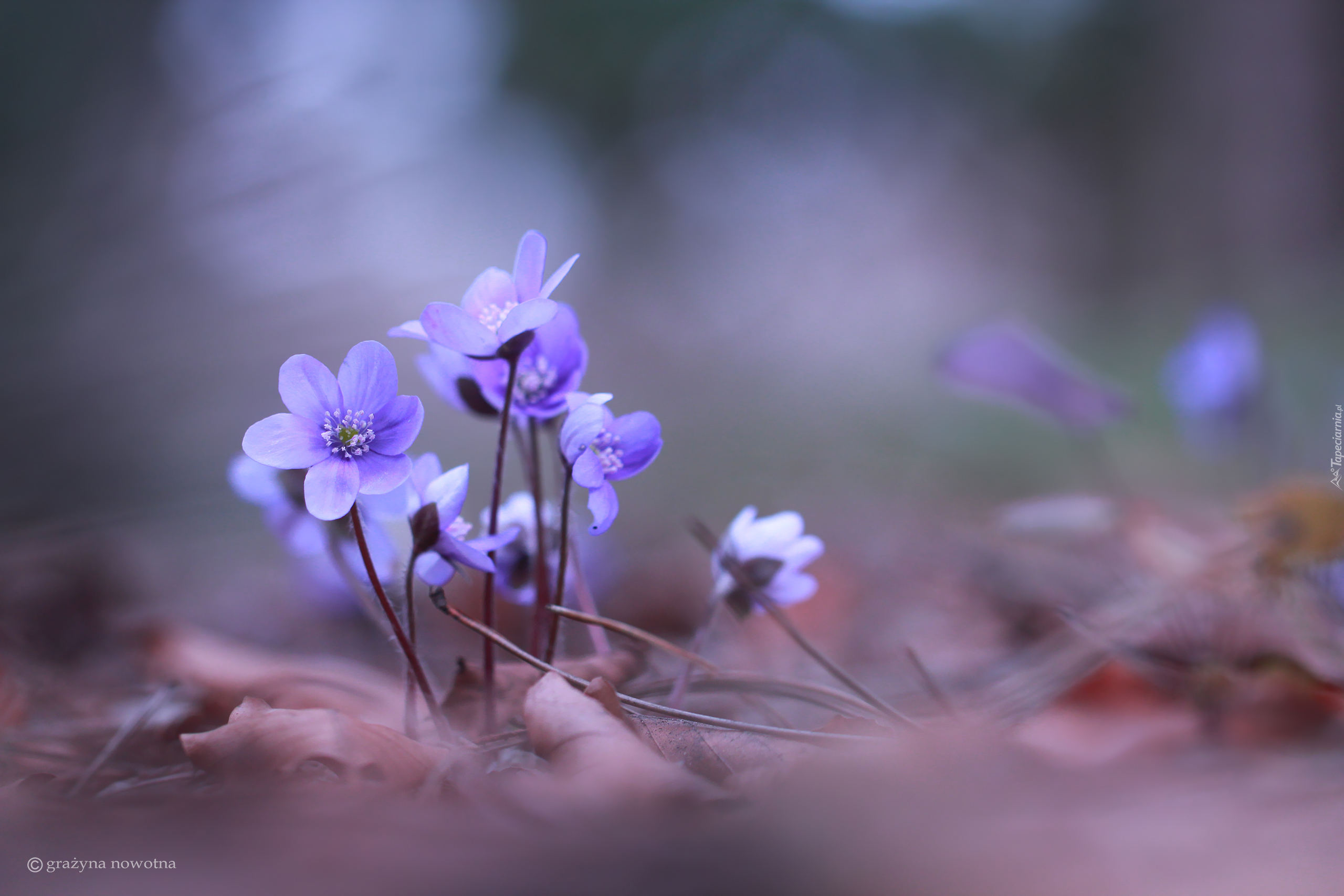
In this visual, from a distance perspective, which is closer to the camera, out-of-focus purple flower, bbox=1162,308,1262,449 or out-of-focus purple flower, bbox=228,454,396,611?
out-of-focus purple flower, bbox=228,454,396,611

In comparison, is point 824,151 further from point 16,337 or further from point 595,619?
point 595,619

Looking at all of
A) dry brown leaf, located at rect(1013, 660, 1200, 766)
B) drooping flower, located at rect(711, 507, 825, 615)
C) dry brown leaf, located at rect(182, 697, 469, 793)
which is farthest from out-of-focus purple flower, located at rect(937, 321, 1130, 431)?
dry brown leaf, located at rect(182, 697, 469, 793)

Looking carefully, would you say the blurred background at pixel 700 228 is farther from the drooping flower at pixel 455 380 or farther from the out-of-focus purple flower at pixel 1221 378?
the drooping flower at pixel 455 380

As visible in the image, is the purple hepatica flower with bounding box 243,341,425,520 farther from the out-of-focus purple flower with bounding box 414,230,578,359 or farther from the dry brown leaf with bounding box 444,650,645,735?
the dry brown leaf with bounding box 444,650,645,735

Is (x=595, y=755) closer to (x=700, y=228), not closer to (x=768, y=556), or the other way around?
(x=768, y=556)

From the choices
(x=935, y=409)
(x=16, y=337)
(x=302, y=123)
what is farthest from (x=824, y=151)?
(x=16, y=337)

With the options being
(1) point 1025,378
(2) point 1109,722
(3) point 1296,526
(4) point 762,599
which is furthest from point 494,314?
(1) point 1025,378
